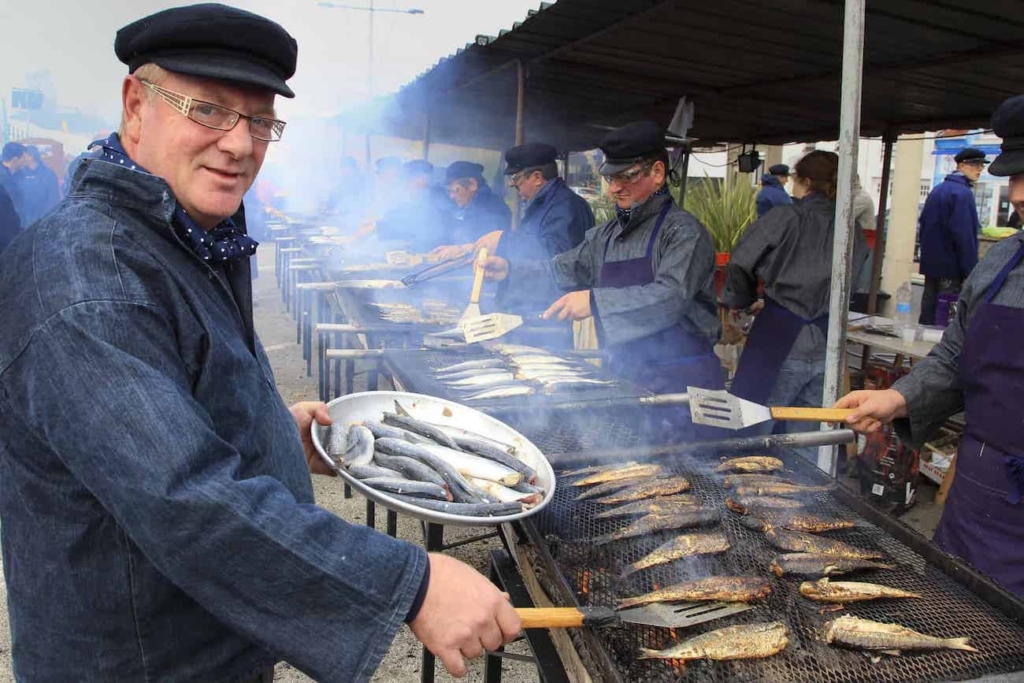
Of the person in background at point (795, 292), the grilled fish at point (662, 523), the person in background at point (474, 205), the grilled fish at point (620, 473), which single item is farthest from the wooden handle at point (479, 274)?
the person in background at point (474, 205)

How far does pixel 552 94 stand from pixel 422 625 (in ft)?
29.4

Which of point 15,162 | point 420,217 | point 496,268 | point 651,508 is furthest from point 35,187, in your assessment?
point 651,508

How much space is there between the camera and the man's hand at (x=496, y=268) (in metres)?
5.54

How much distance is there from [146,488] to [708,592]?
59.0 inches

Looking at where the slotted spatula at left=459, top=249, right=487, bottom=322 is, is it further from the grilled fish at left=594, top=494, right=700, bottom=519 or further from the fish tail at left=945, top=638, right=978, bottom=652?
the fish tail at left=945, top=638, right=978, bottom=652

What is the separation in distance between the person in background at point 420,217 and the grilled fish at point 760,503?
8549 millimetres

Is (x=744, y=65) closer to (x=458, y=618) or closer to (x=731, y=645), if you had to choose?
(x=731, y=645)

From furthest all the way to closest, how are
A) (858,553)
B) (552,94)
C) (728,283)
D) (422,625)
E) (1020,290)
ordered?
(552,94) < (728,283) < (1020,290) < (858,553) < (422,625)

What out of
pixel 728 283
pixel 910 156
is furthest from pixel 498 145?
pixel 728 283

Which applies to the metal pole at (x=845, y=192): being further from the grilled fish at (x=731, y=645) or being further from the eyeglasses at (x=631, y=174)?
the grilled fish at (x=731, y=645)

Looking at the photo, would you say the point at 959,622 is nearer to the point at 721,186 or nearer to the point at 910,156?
the point at 721,186

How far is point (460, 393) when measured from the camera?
377 centimetres

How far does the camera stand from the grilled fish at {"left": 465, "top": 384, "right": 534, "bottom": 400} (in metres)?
3.71

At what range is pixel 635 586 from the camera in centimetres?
209
